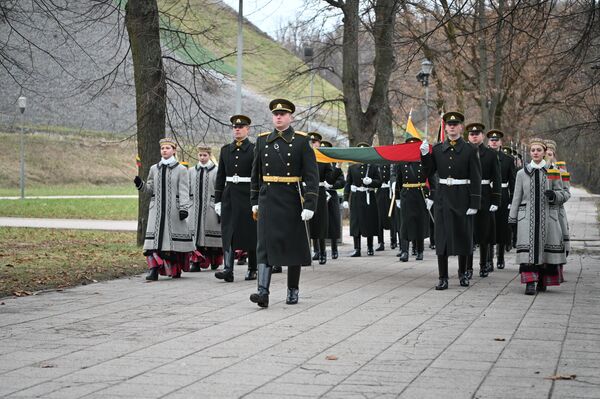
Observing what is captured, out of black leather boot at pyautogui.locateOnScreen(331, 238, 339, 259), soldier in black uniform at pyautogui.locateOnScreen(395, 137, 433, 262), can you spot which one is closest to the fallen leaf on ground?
soldier in black uniform at pyautogui.locateOnScreen(395, 137, 433, 262)

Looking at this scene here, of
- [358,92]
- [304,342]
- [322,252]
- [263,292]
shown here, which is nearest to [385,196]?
[322,252]

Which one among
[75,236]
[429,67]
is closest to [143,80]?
[75,236]

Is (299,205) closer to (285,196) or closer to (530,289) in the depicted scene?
(285,196)

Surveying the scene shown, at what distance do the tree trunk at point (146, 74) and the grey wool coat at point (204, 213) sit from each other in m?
4.14

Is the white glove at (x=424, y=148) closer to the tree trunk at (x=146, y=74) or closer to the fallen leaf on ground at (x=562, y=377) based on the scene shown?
the fallen leaf on ground at (x=562, y=377)

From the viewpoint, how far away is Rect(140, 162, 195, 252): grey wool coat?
14.9 m

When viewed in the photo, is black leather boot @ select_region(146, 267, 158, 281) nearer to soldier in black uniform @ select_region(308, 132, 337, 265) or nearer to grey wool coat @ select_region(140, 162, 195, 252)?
grey wool coat @ select_region(140, 162, 195, 252)

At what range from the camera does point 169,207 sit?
15000mm

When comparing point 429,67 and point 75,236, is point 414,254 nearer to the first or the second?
point 75,236

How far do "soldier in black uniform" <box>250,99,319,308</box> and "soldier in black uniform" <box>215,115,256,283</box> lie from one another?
248 cm

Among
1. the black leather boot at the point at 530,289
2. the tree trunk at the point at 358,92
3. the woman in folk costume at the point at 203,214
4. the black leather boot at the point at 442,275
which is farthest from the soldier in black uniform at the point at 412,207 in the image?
the tree trunk at the point at 358,92

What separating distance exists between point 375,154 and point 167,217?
3.60 m

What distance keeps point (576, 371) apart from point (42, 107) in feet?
235

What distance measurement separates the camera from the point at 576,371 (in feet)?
25.5
